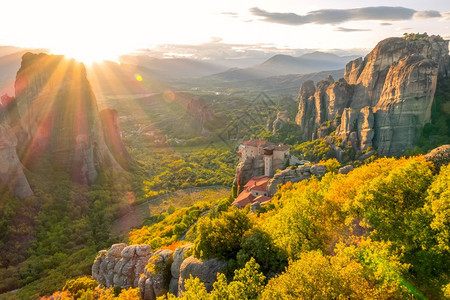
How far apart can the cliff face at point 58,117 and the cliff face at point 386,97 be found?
8269 centimetres

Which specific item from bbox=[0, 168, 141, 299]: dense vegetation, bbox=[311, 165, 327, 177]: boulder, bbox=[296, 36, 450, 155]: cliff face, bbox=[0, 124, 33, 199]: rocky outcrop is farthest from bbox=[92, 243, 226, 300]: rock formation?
bbox=[296, 36, 450, 155]: cliff face

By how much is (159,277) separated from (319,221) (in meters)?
17.9

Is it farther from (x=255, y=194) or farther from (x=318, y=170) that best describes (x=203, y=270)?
(x=318, y=170)

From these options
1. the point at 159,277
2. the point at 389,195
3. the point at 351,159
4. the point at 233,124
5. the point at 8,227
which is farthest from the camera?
the point at 233,124

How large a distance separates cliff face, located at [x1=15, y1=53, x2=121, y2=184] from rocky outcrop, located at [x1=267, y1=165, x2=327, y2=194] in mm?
53905

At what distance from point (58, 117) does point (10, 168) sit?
26.8 m

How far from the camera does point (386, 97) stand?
8831 cm

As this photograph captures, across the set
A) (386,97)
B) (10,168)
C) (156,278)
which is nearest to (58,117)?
(10,168)

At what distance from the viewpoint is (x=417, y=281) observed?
57.8 ft

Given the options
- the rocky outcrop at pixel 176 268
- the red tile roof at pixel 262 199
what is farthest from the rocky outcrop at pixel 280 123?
the rocky outcrop at pixel 176 268

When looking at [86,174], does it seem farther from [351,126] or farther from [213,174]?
[351,126]

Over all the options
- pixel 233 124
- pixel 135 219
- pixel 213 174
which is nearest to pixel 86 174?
pixel 135 219

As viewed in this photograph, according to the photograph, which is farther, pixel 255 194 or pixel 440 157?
pixel 255 194

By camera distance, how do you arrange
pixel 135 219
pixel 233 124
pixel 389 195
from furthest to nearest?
pixel 233 124 → pixel 135 219 → pixel 389 195
